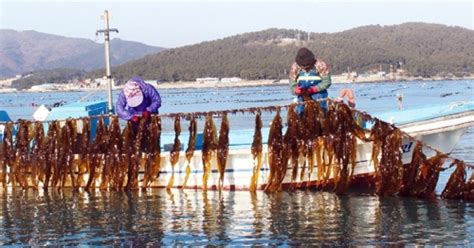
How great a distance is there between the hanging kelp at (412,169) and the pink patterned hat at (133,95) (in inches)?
244

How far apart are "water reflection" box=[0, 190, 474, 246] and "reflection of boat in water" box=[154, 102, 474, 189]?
0.38 meters

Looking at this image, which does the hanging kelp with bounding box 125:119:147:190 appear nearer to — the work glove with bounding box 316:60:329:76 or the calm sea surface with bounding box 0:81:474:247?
the calm sea surface with bounding box 0:81:474:247

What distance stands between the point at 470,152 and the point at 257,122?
1368 centimetres

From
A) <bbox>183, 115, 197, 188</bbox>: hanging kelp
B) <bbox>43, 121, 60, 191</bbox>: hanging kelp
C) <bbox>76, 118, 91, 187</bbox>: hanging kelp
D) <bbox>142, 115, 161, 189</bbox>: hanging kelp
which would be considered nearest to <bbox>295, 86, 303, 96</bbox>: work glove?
<bbox>183, 115, 197, 188</bbox>: hanging kelp

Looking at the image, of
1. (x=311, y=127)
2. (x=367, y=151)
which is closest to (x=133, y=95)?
(x=311, y=127)

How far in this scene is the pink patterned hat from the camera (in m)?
17.4

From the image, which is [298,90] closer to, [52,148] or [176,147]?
[176,147]

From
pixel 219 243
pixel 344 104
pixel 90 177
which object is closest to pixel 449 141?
pixel 344 104

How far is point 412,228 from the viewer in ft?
42.3

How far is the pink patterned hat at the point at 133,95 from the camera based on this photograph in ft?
57.1

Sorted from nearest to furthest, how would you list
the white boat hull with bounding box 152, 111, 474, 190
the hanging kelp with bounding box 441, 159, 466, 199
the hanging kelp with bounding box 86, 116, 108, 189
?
1. the hanging kelp with bounding box 441, 159, 466, 199
2. the white boat hull with bounding box 152, 111, 474, 190
3. the hanging kelp with bounding box 86, 116, 108, 189

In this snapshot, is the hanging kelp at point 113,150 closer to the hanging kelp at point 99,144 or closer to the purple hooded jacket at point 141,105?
the hanging kelp at point 99,144

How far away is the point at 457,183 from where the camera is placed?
1518 cm

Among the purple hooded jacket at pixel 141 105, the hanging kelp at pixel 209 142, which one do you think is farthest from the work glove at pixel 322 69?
the purple hooded jacket at pixel 141 105
